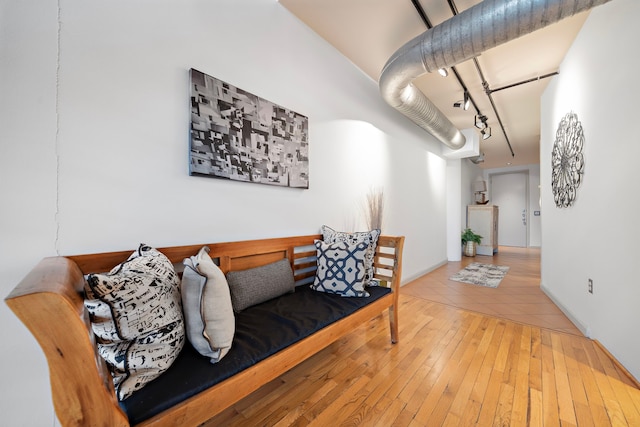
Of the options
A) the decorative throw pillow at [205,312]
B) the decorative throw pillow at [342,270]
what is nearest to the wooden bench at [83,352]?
the decorative throw pillow at [205,312]

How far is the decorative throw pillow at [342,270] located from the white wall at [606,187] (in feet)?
5.48

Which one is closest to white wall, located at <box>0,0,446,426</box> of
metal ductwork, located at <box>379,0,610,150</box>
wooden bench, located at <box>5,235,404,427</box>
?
wooden bench, located at <box>5,235,404,427</box>

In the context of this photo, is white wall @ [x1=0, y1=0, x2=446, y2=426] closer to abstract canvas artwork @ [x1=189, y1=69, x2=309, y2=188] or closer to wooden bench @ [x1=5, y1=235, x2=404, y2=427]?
abstract canvas artwork @ [x1=189, y1=69, x2=309, y2=188]

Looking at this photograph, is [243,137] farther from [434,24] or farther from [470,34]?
[434,24]

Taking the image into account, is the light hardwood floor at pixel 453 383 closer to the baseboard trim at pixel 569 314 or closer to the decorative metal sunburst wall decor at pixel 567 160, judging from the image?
the baseboard trim at pixel 569 314

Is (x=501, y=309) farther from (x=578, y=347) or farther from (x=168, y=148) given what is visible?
(x=168, y=148)

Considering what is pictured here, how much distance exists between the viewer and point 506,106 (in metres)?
3.90

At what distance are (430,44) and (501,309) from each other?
2744mm

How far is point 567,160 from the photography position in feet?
8.25

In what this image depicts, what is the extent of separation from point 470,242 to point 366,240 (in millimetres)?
5330

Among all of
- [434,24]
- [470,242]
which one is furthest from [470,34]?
[470,242]

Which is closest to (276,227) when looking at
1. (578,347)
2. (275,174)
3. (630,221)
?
(275,174)

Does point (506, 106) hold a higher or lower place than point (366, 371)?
higher

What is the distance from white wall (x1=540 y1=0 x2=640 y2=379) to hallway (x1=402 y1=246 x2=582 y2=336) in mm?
189
